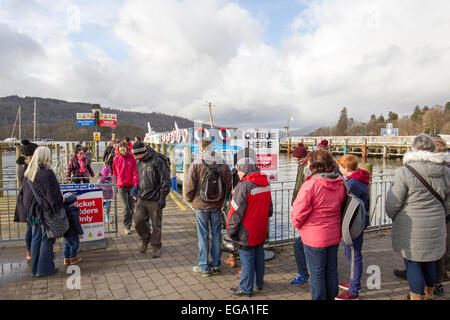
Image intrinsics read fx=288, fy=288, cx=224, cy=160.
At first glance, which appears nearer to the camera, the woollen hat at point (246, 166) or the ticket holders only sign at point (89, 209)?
the woollen hat at point (246, 166)

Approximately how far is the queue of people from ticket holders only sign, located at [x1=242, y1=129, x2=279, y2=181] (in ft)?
5.59

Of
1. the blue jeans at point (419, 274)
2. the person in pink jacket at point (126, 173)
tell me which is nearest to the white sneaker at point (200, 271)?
the person in pink jacket at point (126, 173)

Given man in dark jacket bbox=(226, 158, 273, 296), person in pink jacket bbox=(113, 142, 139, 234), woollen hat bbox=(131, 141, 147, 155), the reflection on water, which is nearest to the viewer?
man in dark jacket bbox=(226, 158, 273, 296)

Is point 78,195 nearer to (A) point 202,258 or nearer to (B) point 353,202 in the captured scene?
(A) point 202,258

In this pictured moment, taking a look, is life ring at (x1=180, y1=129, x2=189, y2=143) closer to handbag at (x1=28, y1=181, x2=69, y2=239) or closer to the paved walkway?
the paved walkway

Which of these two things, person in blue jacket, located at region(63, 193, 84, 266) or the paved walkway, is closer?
the paved walkway

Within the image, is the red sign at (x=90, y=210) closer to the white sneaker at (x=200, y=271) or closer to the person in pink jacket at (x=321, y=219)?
the white sneaker at (x=200, y=271)

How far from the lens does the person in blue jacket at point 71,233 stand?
14.7ft

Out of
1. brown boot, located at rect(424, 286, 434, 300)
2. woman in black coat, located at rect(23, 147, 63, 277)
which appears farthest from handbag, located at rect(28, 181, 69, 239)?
brown boot, located at rect(424, 286, 434, 300)

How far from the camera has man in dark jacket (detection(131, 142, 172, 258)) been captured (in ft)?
15.9

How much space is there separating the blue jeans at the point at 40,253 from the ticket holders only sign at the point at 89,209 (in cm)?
89

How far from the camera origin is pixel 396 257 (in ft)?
16.2
